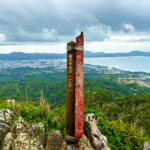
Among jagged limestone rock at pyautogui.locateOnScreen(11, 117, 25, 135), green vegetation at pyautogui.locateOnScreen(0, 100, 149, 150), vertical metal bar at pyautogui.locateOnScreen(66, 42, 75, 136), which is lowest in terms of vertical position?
green vegetation at pyautogui.locateOnScreen(0, 100, 149, 150)

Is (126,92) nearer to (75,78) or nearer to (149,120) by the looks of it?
(149,120)

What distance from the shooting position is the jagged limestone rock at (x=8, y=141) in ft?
16.8

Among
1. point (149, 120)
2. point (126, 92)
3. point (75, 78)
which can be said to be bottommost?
point (126, 92)

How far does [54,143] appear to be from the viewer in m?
5.56

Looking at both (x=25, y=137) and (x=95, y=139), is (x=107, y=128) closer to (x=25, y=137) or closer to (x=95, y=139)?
(x=95, y=139)

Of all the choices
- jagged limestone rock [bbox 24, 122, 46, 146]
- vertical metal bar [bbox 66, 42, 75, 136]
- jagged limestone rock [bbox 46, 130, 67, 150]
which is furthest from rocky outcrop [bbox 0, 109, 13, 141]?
vertical metal bar [bbox 66, 42, 75, 136]

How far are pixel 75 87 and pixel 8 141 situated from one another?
3.04 m

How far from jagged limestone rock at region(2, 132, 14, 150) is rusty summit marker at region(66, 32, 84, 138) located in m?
2.13

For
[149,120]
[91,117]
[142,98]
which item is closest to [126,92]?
[142,98]

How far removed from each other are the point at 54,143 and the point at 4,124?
212 cm

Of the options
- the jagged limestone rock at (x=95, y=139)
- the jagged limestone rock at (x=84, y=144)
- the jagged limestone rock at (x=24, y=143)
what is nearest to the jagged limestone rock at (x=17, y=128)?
the jagged limestone rock at (x=24, y=143)

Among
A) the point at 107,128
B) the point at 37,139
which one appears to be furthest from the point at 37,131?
the point at 107,128

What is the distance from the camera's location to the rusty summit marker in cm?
588

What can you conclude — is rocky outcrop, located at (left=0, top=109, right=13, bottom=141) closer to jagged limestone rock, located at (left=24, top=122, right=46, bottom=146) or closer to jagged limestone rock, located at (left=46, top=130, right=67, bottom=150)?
jagged limestone rock, located at (left=24, top=122, right=46, bottom=146)
